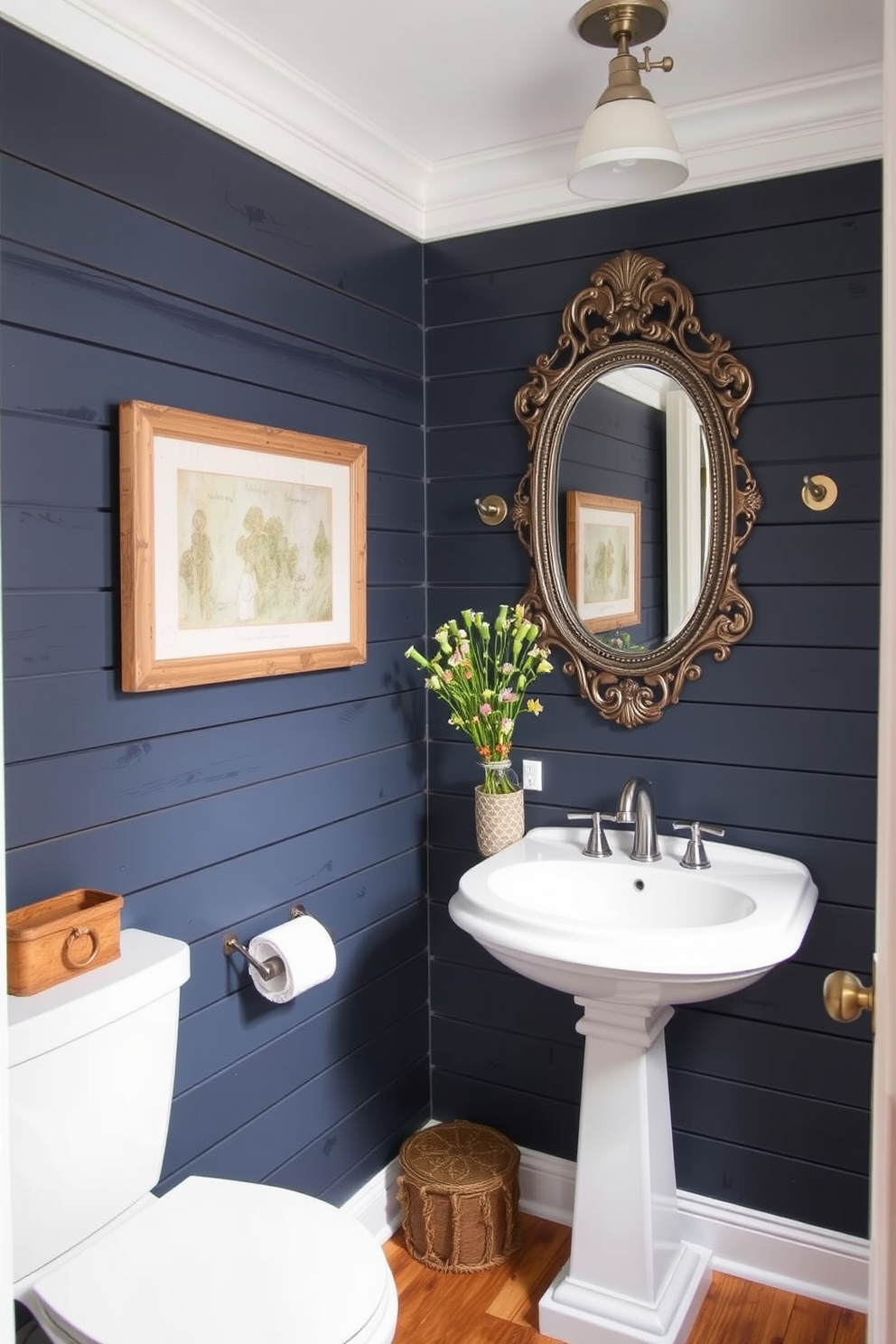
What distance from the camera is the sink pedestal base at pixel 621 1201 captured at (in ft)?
6.92

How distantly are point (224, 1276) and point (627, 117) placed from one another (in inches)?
73.7

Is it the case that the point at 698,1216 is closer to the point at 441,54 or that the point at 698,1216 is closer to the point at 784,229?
the point at 784,229

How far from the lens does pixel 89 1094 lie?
1.59 metres

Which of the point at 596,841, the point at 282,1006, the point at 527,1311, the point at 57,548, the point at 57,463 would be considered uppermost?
the point at 57,463

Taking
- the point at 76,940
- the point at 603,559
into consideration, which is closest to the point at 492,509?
the point at 603,559

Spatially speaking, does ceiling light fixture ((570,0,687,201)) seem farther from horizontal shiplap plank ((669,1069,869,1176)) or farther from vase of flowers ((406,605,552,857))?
horizontal shiplap plank ((669,1069,869,1176))

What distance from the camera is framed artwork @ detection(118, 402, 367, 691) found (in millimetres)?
1786

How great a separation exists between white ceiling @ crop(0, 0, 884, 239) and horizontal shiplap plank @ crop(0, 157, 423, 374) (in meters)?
0.21

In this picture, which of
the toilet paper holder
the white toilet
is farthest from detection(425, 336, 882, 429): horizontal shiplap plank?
the white toilet

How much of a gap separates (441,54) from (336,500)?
0.84m

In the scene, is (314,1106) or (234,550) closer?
(234,550)

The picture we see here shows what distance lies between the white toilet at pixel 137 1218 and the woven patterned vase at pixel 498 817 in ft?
2.85

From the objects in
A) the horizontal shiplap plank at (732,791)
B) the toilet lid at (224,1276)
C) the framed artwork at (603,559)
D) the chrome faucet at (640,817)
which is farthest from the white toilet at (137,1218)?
the framed artwork at (603,559)

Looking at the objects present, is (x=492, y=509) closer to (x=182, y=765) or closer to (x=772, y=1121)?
(x=182, y=765)
